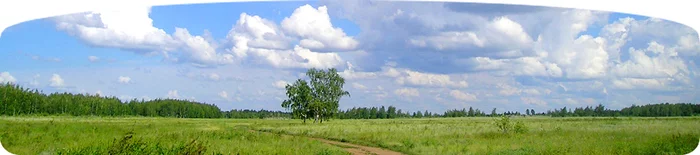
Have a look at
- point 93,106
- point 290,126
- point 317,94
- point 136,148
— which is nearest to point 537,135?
point 317,94

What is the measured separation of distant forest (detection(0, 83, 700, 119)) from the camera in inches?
506

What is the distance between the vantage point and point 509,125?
1443 centimetres

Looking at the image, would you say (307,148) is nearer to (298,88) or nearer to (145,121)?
(298,88)

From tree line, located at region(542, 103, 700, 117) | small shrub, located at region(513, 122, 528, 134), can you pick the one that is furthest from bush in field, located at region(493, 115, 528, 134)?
tree line, located at region(542, 103, 700, 117)

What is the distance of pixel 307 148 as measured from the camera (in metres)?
13.4

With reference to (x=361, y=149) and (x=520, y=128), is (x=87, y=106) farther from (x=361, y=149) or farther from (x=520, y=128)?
(x=520, y=128)

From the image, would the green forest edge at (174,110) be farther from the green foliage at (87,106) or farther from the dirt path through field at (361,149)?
the dirt path through field at (361,149)

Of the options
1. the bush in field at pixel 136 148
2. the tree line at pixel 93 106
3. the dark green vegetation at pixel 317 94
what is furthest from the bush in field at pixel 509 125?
the bush in field at pixel 136 148

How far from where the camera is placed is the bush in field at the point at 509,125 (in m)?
14.3

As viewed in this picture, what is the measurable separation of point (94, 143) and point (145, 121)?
1.46 metres

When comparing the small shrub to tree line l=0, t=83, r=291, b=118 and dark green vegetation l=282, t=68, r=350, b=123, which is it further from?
tree line l=0, t=83, r=291, b=118

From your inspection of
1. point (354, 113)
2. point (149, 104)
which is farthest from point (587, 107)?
point (149, 104)

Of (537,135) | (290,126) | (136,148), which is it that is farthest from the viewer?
(290,126)

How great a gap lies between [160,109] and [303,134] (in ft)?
11.7
